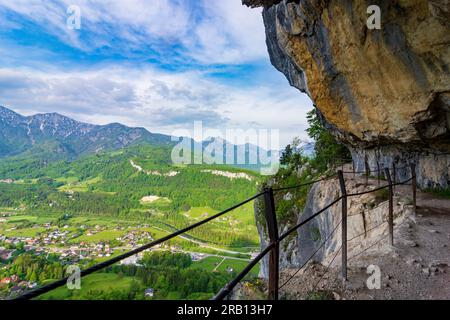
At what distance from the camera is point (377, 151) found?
650 inches

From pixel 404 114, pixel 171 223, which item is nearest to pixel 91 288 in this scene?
pixel 404 114

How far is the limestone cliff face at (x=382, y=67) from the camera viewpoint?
880 cm

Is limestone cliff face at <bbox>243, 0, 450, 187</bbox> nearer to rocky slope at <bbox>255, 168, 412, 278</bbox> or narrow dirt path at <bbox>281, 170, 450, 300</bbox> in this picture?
rocky slope at <bbox>255, 168, 412, 278</bbox>

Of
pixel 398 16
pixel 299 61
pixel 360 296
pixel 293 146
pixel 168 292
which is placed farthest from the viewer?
pixel 168 292

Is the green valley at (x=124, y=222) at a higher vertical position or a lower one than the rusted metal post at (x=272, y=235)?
lower

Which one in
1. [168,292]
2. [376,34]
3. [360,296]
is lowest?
[168,292]

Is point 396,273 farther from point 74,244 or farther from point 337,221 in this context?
point 74,244

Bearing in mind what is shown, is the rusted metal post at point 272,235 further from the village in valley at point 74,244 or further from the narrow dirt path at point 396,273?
the village in valley at point 74,244

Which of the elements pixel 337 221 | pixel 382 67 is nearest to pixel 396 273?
pixel 337 221

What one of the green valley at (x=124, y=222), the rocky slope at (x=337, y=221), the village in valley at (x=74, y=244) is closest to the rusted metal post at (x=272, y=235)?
the rocky slope at (x=337, y=221)

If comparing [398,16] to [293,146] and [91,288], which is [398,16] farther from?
[91,288]

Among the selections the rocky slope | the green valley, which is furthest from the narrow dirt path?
the green valley

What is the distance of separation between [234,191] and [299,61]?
120496 mm

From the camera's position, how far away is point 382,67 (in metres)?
10.3
